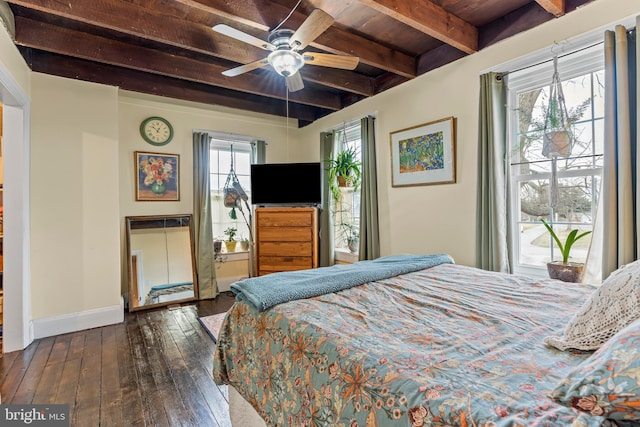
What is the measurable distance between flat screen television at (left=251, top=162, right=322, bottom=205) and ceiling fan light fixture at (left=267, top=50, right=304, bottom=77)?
1931 mm

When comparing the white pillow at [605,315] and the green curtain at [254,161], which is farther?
the green curtain at [254,161]

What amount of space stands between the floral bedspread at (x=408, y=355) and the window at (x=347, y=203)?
237 centimetres

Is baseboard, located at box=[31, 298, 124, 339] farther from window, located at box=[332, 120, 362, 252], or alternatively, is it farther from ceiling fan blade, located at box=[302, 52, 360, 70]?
ceiling fan blade, located at box=[302, 52, 360, 70]

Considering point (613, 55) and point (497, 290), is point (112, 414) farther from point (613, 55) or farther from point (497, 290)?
point (613, 55)

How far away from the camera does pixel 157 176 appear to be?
3916 mm

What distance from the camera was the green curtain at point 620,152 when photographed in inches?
73.3

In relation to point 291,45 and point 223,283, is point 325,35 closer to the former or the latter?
point 291,45

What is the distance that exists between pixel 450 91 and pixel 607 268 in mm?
1807

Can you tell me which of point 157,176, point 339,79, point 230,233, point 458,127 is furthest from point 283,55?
point 230,233

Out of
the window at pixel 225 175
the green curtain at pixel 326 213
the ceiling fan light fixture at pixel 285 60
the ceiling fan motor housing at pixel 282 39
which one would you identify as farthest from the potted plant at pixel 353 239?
the ceiling fan motor housing at pixel 282 39

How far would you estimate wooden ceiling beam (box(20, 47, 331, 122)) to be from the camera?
3.05 m

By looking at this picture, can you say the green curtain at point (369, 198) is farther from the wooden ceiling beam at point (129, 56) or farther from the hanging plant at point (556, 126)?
the hanging plant at point (556, 126)

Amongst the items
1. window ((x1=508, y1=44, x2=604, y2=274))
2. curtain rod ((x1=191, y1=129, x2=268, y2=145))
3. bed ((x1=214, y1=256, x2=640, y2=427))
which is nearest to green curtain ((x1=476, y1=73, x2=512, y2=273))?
window ((x1=508, y1=44, x2=604, y2=274))

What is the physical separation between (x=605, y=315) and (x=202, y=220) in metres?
3.96
